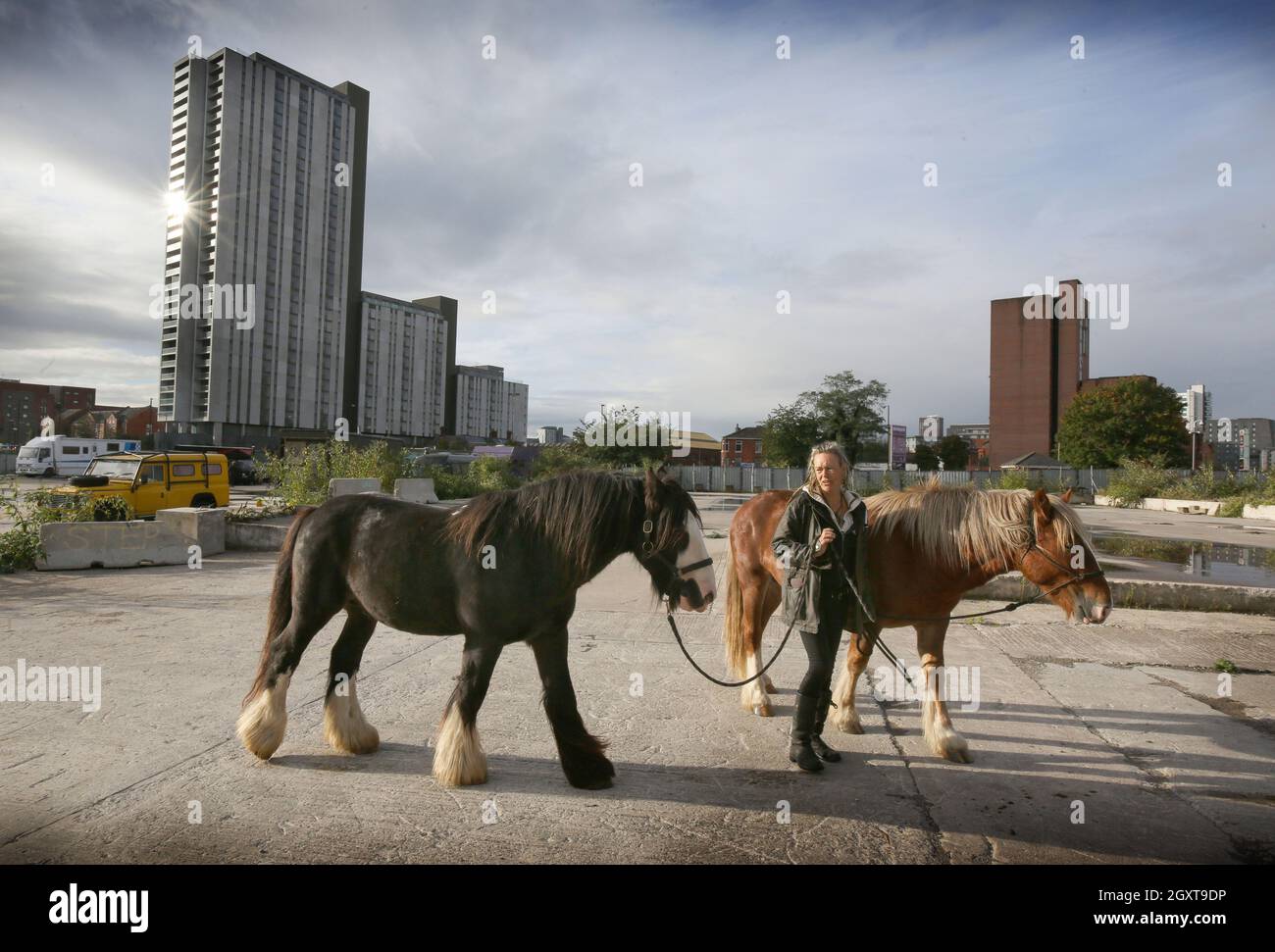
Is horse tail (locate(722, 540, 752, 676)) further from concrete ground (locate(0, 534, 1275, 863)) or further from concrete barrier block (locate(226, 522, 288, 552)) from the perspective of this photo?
concrete barrier block (locate(226, 522, 288, 552))

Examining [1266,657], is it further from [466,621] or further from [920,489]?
[466,621]

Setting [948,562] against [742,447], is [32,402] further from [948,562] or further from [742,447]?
[948,562]

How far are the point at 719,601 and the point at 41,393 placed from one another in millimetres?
148163

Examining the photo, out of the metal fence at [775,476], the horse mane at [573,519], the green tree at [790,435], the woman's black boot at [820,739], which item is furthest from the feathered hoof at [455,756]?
the green tree at [790,435]

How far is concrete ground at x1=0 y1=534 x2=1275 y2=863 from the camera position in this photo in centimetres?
292

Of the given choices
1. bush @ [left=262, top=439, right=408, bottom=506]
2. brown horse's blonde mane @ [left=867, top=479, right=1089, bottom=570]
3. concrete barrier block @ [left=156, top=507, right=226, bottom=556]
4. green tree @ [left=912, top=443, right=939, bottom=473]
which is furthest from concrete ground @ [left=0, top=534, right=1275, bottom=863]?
green tree @ [left=912, top=443, right=939, bottom=473]

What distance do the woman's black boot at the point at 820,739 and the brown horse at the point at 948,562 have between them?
0.54 m

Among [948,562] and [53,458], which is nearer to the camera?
[948,562]

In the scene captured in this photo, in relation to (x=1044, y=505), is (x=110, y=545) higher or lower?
lower

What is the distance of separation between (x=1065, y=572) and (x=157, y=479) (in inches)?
765

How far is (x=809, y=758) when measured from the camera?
3.72 meters

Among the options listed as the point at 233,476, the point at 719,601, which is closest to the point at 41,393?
the point at 233,476

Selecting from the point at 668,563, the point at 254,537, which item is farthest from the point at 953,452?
the point at 668,563

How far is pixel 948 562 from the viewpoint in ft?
13.2
